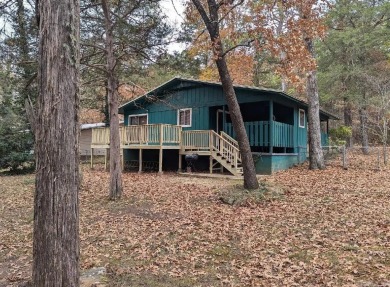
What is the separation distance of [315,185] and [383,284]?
7027 mm

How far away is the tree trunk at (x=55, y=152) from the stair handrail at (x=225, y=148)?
10980mm

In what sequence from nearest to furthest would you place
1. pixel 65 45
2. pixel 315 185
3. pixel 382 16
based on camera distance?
pixel 65 45, pixel 315 185, pixel 382 16

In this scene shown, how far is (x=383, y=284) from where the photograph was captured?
12.0 ft

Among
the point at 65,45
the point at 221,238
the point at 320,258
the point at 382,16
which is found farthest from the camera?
the point at 382,16

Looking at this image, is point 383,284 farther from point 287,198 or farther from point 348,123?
point 348,123

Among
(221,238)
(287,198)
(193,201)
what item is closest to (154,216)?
(193,201)

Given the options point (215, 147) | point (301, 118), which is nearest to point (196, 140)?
point (215, 147)

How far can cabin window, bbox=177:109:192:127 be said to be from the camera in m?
17.6

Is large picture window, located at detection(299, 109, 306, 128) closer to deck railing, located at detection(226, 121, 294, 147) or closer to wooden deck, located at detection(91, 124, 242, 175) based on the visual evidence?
deck railing, located at detection(226, 121, 294, 147)

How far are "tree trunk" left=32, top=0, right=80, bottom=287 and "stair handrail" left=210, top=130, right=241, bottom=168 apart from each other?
36.0ft

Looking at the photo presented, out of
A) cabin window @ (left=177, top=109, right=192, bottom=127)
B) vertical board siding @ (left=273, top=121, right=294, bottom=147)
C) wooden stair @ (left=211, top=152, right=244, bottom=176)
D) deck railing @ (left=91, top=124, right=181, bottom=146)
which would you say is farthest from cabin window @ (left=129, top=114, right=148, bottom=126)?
vertical board siding @ (left=273, top=121, right=294, bottom=147)

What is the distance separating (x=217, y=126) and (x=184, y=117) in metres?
2.18

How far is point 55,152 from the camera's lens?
2.81 meters

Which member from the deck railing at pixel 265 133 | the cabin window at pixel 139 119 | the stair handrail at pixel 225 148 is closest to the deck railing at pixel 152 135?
the stair handrail at pixel 225 148
